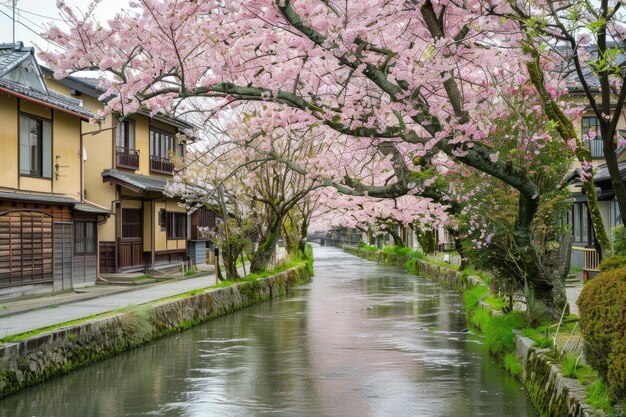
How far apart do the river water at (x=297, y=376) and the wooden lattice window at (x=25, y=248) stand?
5.60 meters

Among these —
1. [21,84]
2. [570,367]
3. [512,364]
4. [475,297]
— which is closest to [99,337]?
[512,364]

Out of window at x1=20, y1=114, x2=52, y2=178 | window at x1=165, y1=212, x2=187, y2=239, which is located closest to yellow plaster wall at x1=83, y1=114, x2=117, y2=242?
window at x1=165, y1=212, x2=187, y2=239

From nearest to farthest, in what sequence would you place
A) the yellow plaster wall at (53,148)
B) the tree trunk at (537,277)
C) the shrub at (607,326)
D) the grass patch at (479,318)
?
the shrub at (607,326) → the tree trunk at (537,277) → the grass patch at (479,318) → the yellow plaster wall at (53,148)

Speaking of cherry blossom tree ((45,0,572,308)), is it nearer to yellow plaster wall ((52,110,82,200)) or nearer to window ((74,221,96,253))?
yellow plaster wall ((52,110,82,200))

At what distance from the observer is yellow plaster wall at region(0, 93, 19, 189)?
20.3 meters

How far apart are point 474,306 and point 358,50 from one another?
12114 millimetres

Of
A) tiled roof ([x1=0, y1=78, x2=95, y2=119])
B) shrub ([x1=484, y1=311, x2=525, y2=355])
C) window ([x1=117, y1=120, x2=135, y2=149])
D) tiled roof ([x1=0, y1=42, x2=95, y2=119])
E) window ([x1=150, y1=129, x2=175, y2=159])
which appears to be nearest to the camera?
shrub ([x1=484, y1=311, x2=525, y2=355])

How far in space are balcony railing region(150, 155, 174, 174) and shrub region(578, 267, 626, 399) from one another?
2740 centimetres

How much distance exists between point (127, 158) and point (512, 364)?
863 inches

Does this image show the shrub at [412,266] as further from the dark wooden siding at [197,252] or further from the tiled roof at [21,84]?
the tiled roof at [21,84]

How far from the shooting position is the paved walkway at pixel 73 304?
15.4 metres

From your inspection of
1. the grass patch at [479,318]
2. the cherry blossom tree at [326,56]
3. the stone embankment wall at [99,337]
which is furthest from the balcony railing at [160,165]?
the cherry blossom tree at [326,56]

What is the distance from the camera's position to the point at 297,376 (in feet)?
44.4

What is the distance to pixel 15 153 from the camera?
21078 mm
